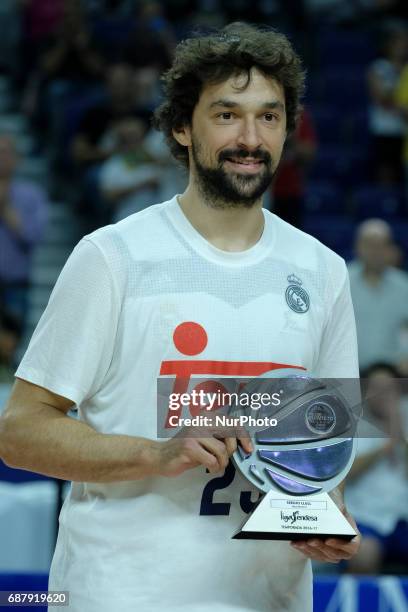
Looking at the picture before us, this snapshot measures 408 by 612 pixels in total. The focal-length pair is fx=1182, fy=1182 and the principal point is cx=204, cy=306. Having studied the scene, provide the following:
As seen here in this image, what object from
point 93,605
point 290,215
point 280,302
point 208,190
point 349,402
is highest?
point 290,215

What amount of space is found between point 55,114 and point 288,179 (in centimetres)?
178

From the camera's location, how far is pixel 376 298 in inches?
260

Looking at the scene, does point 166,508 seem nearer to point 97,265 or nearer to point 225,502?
point 225,502

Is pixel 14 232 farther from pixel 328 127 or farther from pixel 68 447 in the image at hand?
pixel 68 447

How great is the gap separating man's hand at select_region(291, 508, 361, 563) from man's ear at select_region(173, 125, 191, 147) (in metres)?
0.97

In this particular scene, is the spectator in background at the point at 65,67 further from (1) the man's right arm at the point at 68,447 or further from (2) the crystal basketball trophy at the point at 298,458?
(2) the crystal basketball trophy at the point at 298,458

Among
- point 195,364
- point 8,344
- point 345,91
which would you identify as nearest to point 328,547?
point 195,364

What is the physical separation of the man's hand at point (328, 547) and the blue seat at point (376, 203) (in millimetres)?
6551

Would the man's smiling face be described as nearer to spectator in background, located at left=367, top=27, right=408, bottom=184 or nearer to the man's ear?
the man's ear

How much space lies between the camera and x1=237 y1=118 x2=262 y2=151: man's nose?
2.51 metres

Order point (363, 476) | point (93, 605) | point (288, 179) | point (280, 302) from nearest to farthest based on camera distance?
point (93, 605), point (280, 302), point (363, 476), point (288, 179)

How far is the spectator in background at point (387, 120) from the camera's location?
8953 millimetres

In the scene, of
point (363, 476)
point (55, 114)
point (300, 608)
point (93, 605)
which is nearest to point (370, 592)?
point (363, 476)

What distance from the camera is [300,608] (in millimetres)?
2512
